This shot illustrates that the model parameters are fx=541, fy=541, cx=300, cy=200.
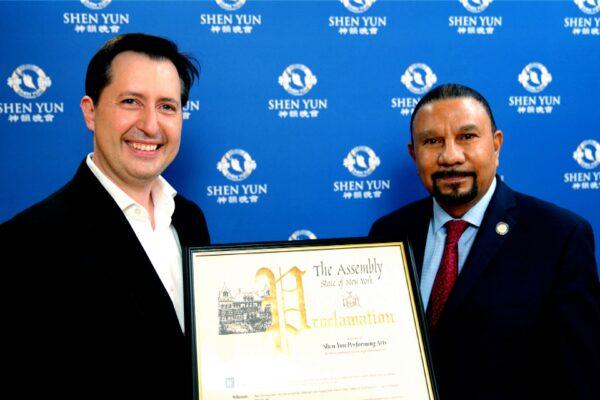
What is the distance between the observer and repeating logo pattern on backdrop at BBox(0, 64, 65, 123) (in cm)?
212

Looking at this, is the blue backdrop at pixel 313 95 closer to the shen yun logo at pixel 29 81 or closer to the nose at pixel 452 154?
the shen yun logo at pixel 29 81

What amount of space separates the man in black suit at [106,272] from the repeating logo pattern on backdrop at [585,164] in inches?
71.4

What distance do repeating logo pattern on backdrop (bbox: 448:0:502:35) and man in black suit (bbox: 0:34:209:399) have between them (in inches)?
52.3

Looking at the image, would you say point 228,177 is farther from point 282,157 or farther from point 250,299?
point 250,299

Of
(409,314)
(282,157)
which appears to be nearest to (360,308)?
(409,314)

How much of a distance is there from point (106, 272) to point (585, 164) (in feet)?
6.93

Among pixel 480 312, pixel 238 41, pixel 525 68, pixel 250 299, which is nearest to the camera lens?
pixel 250 299

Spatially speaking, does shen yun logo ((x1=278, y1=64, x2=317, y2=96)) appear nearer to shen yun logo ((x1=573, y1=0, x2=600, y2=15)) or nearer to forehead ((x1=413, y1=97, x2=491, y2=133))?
forehead ((x1=413, y1=97, x2=491, y2=133))

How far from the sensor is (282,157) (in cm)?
229

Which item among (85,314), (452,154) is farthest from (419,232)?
(85,314)

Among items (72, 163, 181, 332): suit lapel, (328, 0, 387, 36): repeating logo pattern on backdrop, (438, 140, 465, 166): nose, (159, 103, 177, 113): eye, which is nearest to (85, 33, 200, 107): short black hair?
(159, 103, 177, 113): eye

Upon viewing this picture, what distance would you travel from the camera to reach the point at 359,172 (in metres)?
2.33

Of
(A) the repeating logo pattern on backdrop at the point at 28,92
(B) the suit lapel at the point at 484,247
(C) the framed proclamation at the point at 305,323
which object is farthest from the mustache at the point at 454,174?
(A) the repeating logo pattern on backdrop at the point at 28,92

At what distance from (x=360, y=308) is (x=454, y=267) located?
0.39 m
